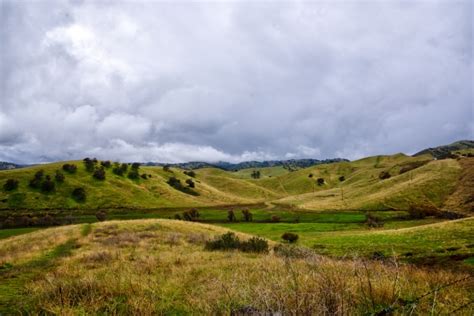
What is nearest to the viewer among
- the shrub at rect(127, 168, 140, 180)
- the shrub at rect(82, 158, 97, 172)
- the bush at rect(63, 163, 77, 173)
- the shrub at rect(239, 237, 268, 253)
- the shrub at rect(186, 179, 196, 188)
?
the shrub at rect(239, 237, 268, 253)

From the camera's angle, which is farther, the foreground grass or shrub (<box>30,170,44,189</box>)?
shrub (<box>30,170,44,189</box>)

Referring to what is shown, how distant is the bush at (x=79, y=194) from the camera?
4736 inches

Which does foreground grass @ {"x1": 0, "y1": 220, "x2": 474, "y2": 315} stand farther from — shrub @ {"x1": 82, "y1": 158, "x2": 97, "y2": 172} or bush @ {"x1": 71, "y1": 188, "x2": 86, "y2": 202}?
shrub @ {"x1": 82, "y1": 158, "x2": 97, "y2": 172}

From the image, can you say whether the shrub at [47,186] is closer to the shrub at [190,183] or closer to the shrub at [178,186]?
the shrub at [178,186]

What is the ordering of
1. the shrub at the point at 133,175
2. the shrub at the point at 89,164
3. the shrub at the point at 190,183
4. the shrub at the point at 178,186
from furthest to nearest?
the shrub at the point at 190,183
the shrub at the point at 178,186
the shrub at the point at 133,175
the shrub at the point at 89,164

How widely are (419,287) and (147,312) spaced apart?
6509mm

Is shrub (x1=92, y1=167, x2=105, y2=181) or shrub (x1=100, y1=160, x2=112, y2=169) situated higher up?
shrub (x1=100, y1=160, x2=112, y2=169)

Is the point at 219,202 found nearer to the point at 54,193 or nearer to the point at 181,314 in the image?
the point at 54,193

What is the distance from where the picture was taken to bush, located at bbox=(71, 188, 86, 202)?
12029 centimetres

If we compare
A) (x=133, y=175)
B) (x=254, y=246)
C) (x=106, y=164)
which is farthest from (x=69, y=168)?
(x=254, y=246)

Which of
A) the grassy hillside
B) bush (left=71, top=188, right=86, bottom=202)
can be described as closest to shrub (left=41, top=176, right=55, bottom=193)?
the grassy hillside

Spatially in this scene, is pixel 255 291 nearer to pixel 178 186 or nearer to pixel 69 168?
pixel 69 168

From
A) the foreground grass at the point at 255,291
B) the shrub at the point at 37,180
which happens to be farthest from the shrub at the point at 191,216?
the foreground grass at the point at 255,291

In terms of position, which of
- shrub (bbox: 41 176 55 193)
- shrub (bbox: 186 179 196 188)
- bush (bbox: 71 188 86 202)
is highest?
shrub (bbox: 186 179 196 188)
